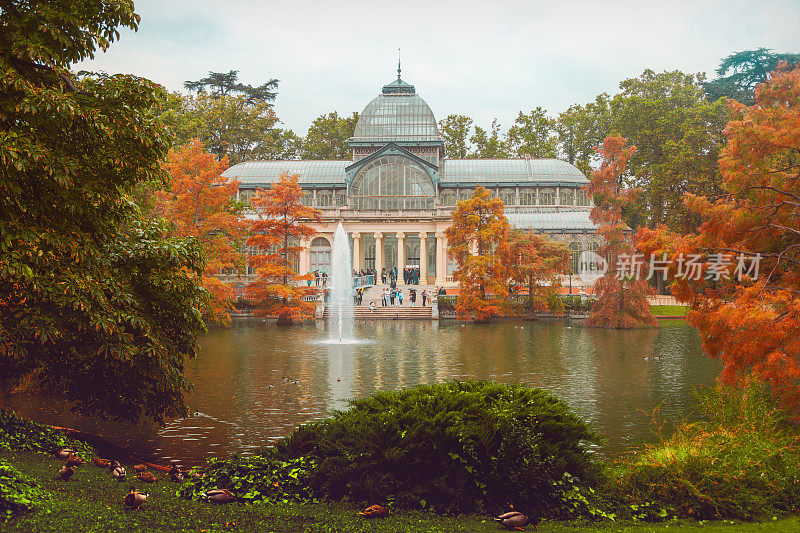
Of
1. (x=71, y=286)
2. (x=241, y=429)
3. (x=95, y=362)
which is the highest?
(x=71, y=286)

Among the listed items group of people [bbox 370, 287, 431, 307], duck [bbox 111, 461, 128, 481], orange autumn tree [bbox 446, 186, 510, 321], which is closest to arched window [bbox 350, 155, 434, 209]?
group of people [bbox 370, 287, 431, 307]

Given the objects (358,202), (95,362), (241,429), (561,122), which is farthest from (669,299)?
(95,362)

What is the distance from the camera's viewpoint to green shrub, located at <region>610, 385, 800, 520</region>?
308 inches

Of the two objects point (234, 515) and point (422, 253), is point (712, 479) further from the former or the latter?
point (422, 253)

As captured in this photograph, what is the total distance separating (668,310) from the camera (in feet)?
147

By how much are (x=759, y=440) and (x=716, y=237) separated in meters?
5.14

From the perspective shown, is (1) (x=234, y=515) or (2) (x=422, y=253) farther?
(2) (x=422, y=253)

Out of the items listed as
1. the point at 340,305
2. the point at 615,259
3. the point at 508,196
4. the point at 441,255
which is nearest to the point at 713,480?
the point at 340,305

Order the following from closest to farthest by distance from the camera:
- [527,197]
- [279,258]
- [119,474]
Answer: [119,474] → [279,258] → [527,197]

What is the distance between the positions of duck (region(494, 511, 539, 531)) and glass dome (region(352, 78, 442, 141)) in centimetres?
6160

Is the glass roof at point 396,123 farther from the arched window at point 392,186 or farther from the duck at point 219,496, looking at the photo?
the duck at point 219,496

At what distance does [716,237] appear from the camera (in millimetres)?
13453

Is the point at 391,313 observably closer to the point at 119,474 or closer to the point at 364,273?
the point at 364,273

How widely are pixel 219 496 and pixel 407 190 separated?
56929 mm
